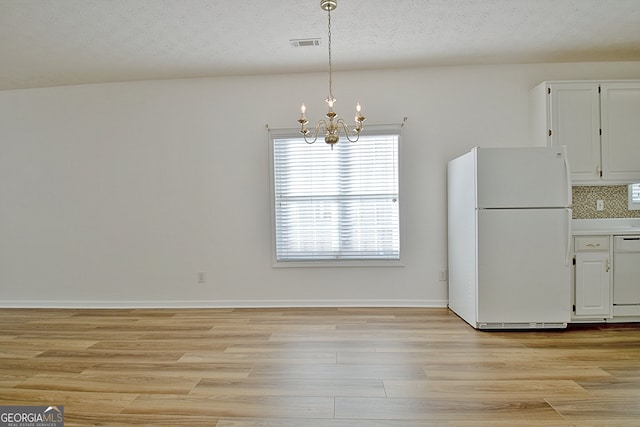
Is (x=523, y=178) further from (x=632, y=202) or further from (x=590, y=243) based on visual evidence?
(x=632, y=202)

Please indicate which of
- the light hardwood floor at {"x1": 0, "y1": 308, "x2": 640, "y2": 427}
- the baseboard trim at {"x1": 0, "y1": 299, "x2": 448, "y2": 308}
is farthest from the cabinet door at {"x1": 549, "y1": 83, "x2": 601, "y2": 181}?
the baseboard trim at {"x1": 0, "y1": 299, "x2": 448, "y2": 308}

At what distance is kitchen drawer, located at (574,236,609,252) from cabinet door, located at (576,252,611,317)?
47mm

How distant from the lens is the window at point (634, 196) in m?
3.70

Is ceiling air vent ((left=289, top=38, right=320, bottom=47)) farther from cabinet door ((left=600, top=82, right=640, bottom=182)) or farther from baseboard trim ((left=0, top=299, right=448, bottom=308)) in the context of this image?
cabinet door ((left=600, top=82, right=640, bottom=182))

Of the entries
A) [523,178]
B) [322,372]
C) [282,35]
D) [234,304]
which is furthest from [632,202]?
[234,304]

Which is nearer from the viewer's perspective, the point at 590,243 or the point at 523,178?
the point at 523,178

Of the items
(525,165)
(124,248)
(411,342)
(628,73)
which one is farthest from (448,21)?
(124,248)

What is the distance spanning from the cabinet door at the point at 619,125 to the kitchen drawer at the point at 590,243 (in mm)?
725

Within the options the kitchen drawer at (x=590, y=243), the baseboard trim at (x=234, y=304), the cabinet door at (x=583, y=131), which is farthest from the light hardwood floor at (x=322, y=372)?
the cabinet door at (x=583, y=131)

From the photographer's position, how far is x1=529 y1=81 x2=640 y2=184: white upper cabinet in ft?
11.8

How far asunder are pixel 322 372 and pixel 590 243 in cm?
281

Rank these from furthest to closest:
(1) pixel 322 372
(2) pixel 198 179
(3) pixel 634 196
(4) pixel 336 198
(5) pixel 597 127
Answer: (2) pixel 198 179 < (4) pixel 336 198 < (3) pixel 634 196 < (5) pixel 597 127 < (1) pixel 322 372

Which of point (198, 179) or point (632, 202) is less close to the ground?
point (198, 179)

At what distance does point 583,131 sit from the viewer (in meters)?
3.59
